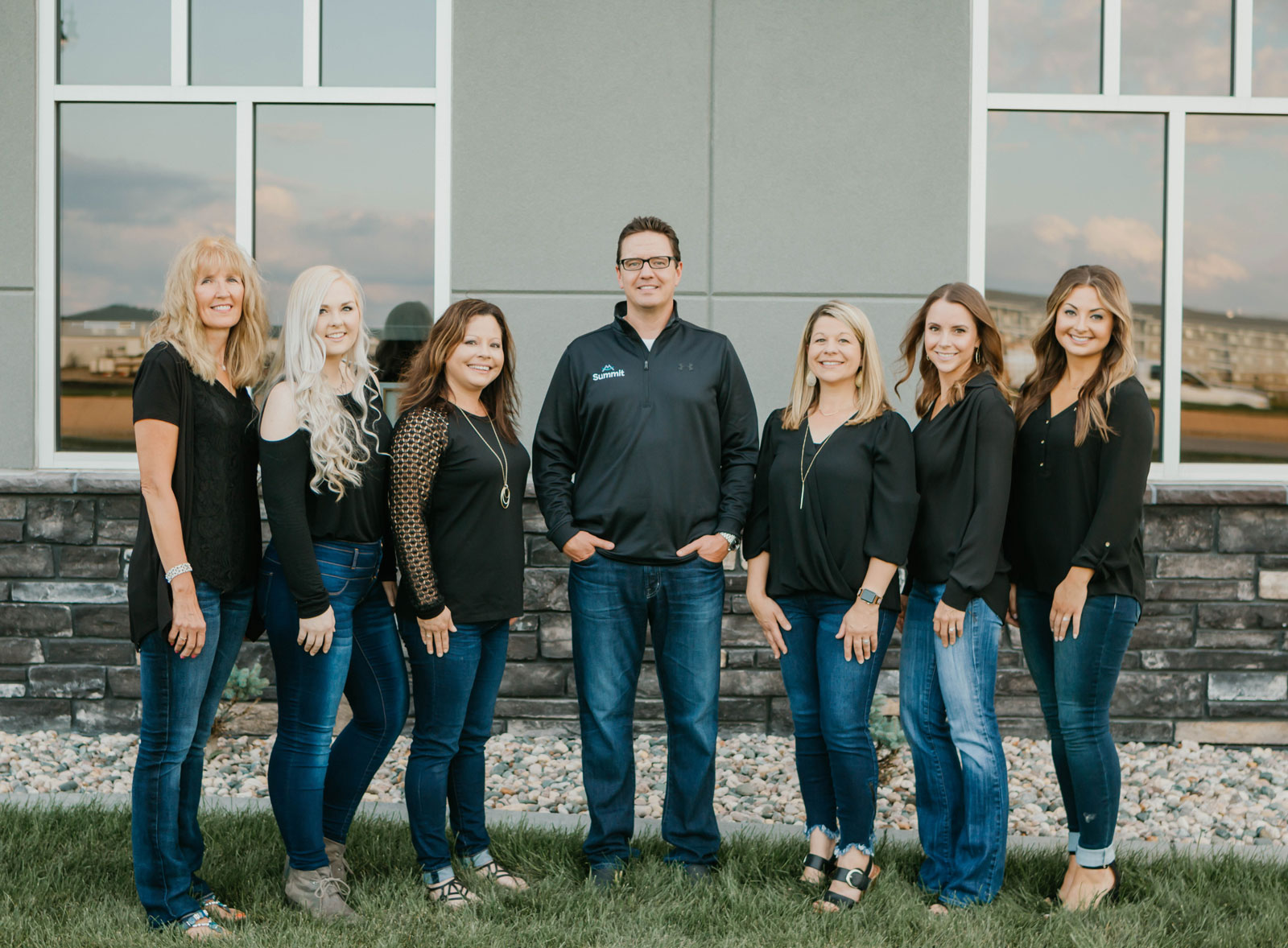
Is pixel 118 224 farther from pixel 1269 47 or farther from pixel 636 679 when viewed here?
pixel 1269 47

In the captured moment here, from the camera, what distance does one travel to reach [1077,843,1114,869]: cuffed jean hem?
2.99 m

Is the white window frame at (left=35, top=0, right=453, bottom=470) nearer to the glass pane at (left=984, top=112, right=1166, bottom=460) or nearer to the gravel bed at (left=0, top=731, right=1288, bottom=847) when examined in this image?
the gravel bed at (left=0, top=731, right=1288, bottom=847)

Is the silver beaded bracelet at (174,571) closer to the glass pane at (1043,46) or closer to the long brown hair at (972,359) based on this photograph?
the long brown hair at (972,359)

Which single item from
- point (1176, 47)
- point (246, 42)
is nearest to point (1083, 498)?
point (1176, 47)

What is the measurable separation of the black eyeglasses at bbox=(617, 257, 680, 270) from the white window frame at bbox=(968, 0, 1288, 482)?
2233mm

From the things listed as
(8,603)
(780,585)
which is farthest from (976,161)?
(8,603)

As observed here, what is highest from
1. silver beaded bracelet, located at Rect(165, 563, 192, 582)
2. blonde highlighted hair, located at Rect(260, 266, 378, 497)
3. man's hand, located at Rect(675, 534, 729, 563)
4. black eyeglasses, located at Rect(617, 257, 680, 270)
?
black eyeglasses, located at Rect(617, 257, 680, 270)

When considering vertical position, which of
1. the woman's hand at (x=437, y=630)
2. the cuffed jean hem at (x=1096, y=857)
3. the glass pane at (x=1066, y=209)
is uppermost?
the glass pane at (x=1066, y=209)

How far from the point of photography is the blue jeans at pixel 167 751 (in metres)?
2.70

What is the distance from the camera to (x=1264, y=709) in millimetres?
4766

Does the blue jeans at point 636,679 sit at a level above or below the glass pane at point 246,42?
A: below

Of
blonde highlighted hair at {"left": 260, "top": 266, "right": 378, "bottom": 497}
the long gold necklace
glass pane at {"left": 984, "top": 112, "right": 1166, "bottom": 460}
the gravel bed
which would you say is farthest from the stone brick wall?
blonde highlighted hair at {"left": 260, "top": 266, "right": 378, "bottom": 497}

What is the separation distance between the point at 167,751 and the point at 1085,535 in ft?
8.55

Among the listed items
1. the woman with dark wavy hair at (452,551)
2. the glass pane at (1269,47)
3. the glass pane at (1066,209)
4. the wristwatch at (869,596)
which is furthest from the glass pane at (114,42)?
the glass pane at (1269,47)
